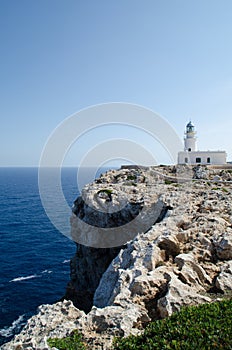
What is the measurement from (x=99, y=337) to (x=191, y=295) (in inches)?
125

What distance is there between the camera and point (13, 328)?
23.8m

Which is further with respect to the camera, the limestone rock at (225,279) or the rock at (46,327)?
the limestone rock at (225,279)

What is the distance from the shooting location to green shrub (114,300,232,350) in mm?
6223

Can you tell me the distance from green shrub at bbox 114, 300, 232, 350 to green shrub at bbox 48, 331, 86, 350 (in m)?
0.93

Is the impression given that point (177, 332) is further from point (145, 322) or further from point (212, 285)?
point (212, 285)

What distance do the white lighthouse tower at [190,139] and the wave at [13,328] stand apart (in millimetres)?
47680

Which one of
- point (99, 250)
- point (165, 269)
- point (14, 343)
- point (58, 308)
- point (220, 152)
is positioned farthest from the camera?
point (220, 152)

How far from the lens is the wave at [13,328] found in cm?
2308

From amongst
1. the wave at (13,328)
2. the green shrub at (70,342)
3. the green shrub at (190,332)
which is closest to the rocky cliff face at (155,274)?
the green shrub at (70,342)

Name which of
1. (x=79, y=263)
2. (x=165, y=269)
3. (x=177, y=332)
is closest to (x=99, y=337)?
(x=177, y=332)

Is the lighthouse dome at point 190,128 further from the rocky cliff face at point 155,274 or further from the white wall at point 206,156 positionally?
the rocky cliff face at point 155,274

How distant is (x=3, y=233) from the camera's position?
46.9 metres

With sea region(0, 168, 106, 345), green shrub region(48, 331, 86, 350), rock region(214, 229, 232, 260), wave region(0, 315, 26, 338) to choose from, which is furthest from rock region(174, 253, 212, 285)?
wave region(0, 315, 26, 338)

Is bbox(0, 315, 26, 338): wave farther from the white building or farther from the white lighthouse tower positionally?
the white lighthouse tower
